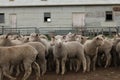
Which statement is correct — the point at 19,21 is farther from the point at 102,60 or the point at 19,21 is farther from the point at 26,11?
the point at 102,60

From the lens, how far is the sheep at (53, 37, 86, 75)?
14.2m

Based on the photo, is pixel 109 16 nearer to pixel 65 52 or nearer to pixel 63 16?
pixel 63 16

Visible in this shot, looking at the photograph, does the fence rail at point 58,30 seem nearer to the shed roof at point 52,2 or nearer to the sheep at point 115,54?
the shed roof at point 52,2

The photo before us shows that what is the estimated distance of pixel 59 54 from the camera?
14203 millimetres

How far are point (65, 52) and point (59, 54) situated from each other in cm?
26

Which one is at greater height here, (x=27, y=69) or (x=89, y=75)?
(x=27, y=69)

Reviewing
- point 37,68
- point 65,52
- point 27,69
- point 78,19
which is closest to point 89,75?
point 65,52

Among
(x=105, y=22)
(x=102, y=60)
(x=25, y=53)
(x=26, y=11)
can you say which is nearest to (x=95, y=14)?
(x=105, y=22)

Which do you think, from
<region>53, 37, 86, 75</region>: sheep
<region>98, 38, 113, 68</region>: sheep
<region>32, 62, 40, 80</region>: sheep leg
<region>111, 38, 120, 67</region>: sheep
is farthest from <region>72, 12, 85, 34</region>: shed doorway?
<region>32, 62, 40, 80</region>: sheep leg

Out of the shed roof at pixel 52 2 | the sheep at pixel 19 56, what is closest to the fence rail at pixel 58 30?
the shed roof at pixel 52 2

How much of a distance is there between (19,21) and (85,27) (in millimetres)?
7908

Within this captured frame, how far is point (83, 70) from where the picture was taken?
1475cm

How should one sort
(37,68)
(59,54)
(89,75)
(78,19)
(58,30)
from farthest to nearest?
1. (78,19)
2. (58,30)
3. (59,54)
4. (89,75)
5. (37,68)

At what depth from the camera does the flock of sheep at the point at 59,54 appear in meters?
12.4
